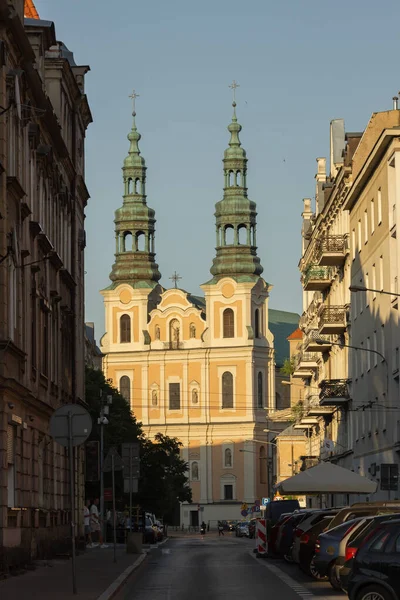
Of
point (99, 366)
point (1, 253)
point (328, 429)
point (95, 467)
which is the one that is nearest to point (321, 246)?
point (328, 429)

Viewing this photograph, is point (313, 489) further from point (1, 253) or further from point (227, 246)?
point (227, 246)

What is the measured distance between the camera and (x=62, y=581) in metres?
27.2

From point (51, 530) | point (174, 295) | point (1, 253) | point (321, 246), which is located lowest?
point (51, 530)

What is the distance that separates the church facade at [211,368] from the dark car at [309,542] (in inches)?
4685

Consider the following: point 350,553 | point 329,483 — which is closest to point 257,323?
point 329,483

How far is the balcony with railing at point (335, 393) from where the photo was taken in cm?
6319

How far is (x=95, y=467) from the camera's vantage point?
176 ft

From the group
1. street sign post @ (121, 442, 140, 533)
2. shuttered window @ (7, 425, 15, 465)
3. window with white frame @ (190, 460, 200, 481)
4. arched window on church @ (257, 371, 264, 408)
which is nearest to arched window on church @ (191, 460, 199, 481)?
window with white frame @ (190, 460, 200, 481)

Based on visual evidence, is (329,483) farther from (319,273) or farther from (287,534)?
(319,273)

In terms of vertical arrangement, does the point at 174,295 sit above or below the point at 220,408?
above

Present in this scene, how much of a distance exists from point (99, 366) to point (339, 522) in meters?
136

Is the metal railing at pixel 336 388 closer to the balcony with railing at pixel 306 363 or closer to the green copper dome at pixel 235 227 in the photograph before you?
the balcony with railing at pixel 306 363

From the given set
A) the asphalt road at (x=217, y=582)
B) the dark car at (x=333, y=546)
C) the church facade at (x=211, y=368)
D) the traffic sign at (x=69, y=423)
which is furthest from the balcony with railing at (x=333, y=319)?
the church facade at (x=211, y=368)

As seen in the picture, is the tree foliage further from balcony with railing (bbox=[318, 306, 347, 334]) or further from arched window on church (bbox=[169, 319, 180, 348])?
arched window on church (bbox=[169, 319, 180, 348])
